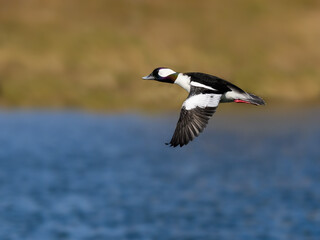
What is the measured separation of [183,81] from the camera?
42.1 feet

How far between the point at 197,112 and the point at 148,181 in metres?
46.6

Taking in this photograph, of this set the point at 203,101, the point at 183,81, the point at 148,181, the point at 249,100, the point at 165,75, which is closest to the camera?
the point at 203,101

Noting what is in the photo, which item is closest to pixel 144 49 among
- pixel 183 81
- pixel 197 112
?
pixel 183 81

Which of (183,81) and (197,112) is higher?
(183,81)

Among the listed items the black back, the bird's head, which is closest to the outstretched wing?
the black back

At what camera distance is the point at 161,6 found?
136m

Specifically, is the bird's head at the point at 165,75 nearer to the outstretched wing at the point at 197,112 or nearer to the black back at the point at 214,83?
the black back at the point at 214,83

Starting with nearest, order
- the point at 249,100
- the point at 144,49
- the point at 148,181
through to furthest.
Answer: the point at 249,100, the point at 148,181, the point at 144,49

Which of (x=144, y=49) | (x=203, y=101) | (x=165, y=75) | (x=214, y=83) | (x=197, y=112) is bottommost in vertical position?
(x=197, y=112)

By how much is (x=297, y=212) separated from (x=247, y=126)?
4883 cm

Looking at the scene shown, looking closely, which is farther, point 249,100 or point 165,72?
point 165,72

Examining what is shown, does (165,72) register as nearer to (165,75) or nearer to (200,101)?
(165,75)

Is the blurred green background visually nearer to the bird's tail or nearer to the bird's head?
the bird's head

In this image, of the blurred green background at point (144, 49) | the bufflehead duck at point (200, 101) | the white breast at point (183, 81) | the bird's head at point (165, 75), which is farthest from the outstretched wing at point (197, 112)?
the blurred green background at point (144, 49)
